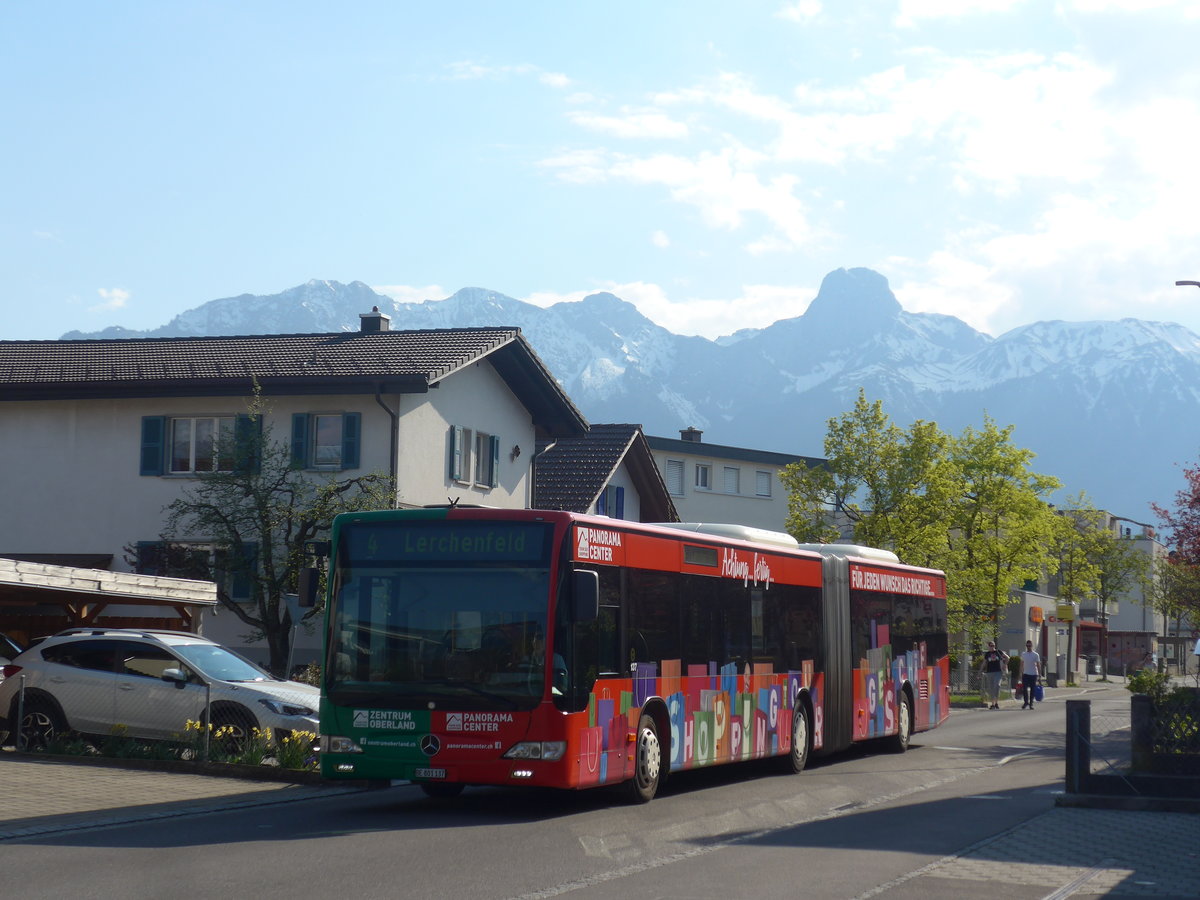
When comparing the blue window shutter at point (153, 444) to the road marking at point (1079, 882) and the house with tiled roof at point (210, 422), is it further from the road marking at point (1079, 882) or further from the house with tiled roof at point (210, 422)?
the road marking at point (1079, 882)

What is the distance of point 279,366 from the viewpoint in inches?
1388

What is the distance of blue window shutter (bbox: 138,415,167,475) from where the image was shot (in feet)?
116

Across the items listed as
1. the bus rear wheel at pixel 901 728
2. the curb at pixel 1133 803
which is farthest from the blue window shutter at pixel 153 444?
the curb at pixel 1133 803

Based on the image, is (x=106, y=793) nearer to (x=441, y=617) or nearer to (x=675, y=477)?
(x=441, y=617)

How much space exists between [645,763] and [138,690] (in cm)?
706

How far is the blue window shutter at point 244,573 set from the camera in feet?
96.2

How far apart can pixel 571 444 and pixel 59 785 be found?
103 ft

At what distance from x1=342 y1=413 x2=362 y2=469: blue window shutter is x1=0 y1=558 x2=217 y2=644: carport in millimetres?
6794

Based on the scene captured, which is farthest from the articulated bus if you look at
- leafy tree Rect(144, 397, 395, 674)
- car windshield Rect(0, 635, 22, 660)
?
leafy tree Rect(144, 397, 395, 674)

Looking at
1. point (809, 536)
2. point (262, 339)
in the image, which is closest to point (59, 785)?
point (262, 339)

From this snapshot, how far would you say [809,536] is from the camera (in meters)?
45.1

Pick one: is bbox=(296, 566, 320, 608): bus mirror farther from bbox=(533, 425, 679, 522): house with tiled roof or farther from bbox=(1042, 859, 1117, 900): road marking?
bbox=(533, 425, 679, 522): house with tiled roof

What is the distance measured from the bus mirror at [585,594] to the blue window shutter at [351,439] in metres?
20.5

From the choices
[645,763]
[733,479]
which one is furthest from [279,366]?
[733,479]
